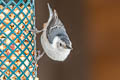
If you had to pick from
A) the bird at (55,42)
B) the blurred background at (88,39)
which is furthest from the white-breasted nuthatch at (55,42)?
the blurred background at (88,39)

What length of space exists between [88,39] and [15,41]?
144cm

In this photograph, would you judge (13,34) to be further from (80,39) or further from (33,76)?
(80,39)

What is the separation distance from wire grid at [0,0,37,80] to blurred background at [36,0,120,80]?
1091 millimetres

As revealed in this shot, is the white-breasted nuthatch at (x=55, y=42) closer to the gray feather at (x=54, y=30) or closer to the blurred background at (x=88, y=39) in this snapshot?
the gray feather at (x=54, y=30)

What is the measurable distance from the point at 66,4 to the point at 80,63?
A: 1.75ft

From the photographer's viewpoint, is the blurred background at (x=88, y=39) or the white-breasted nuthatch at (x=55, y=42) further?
the blurred background at (x=88, y=39)

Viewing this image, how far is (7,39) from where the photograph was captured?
731 millimetres

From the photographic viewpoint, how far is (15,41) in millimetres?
750

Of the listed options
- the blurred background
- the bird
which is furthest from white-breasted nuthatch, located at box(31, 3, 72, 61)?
the blurred background

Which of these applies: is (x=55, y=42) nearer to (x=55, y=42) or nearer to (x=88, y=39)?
(x=55, y=42)

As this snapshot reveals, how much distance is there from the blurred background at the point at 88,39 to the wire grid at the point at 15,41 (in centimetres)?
109

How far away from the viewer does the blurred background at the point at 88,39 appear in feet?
6.45

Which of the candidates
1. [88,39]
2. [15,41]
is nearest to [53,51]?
[15,41]

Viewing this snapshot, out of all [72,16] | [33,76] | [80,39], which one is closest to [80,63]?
[80,39]
